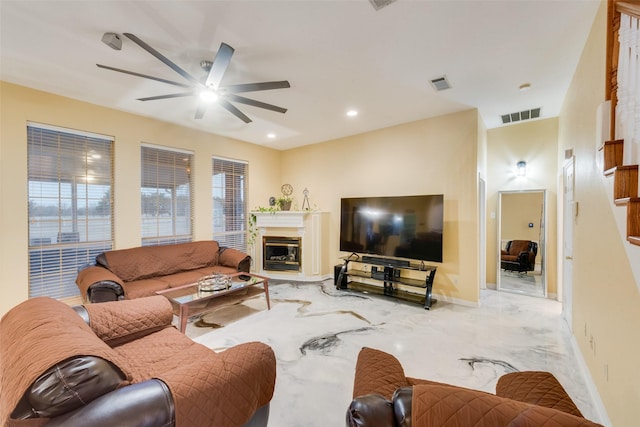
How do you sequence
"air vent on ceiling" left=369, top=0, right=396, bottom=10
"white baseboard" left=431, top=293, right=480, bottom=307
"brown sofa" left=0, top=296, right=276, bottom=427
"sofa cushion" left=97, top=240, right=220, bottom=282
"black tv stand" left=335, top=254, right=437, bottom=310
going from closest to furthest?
"brown sofa" left=0, top=296, right=276, bottom=427, "air vent on ceiling" left=369, top=0, right=396, bottom=10, "sofa cushion" left=97, top=240, right=220, bottom=282, "white baseboard" left=431, top=293, right=480, bottom=307, "black tv stand" left=335, top=254, right=437, bottom=310

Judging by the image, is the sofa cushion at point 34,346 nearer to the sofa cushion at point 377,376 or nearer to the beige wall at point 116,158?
the sofa cushion at point 377,376

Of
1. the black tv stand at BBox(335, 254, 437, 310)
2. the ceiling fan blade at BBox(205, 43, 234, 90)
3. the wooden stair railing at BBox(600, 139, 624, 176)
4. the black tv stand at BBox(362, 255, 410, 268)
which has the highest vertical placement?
the ceiling fan blade at BBox(205, 43, 234, 90)

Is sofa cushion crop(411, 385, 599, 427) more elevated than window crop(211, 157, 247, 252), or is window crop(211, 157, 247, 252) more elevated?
window crop(211, 157, 247, 252)

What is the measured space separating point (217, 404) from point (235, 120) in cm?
409

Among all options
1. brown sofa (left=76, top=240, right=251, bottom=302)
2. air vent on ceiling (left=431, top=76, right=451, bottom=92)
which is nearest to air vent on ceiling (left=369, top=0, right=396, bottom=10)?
air vent on ceiling (left=431, top=76, right=451, bottom=92)

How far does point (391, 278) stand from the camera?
4.40 meters

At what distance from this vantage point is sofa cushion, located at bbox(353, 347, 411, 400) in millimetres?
1205

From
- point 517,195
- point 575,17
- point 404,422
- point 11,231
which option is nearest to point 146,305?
point 404,422

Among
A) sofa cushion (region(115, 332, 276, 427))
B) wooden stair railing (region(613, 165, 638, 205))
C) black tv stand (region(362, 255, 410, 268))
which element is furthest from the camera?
black tv stand (region(362, 255, 410, 268))

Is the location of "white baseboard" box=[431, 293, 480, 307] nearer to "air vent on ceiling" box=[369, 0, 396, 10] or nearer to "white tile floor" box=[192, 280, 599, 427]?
"white tile floor" box=[192, 280, 599, 427]

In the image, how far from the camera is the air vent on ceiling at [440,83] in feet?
10.1

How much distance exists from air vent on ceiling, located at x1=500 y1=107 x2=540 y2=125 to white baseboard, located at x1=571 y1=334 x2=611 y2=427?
10.2ft

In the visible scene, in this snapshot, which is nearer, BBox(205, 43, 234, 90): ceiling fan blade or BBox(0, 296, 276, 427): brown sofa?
BBox(0, 296, 276, 427): brown sofa

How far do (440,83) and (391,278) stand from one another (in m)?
2.86
